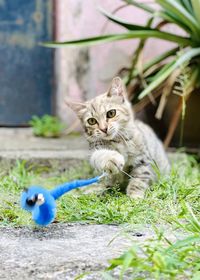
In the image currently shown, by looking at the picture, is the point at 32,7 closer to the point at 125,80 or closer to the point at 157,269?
the point at 125,80

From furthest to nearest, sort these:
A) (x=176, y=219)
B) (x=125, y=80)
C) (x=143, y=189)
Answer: (x=125, y=80), (x=143, y=189), (x=176, y=219)

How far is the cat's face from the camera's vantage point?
295 cm

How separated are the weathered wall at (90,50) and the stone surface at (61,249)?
108 inches

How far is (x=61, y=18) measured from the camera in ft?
15.9

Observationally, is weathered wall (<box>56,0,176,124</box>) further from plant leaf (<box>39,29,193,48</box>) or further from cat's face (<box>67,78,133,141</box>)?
cat's face (<box>67,78,133,141</box>)

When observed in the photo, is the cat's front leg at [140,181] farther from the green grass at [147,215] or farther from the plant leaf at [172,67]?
the plant leaf at [172,67]

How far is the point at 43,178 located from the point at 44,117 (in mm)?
1311

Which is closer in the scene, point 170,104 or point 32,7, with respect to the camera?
point 170,104

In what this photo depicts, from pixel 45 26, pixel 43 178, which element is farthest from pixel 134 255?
pixel 45 26

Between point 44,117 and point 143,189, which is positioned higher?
point 44,117

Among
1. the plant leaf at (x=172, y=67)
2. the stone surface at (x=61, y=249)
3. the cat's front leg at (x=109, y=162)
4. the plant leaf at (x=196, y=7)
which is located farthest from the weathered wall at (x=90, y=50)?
the stone surface at (x=61, y=249)

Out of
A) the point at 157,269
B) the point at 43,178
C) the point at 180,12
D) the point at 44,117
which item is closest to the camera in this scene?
the point at 157,269

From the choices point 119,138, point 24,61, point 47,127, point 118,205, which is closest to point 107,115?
point 119,138

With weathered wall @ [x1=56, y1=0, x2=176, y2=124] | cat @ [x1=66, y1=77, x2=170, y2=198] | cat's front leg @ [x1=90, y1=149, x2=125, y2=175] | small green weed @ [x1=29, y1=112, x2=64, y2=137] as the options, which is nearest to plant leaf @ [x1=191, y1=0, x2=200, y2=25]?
weathered wall @ [x1=56, y1=0, x2=176, y2=124]
